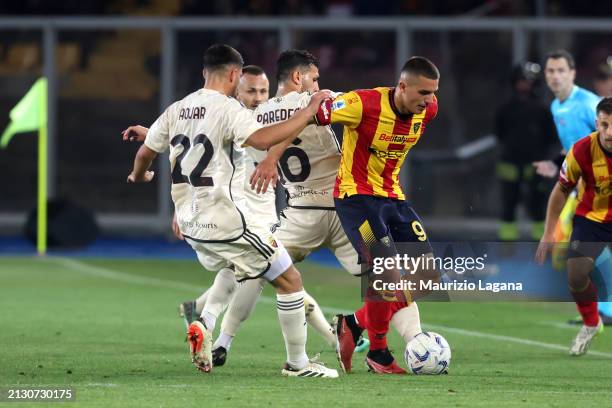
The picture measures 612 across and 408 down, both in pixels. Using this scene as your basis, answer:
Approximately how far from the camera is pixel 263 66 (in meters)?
21.2

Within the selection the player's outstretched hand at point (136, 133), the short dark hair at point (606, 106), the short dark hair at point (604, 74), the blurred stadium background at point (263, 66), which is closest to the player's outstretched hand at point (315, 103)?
the player's outstretched hand at point (136, 133)

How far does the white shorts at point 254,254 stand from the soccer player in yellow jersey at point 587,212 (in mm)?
1878

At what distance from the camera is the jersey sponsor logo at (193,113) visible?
27.5ft

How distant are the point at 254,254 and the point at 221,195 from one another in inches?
15.7

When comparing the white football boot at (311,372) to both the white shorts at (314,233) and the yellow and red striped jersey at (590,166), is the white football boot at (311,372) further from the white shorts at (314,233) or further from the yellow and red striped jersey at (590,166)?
the yellow and red striped jersey at (590,166)

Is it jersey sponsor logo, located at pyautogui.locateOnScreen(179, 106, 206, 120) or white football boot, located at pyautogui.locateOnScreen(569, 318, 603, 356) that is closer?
jersey sponsor logo, located at pyautogui.locateOnScreen(179, 106, 206, 120)

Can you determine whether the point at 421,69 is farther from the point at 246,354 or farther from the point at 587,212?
the point at 246,354

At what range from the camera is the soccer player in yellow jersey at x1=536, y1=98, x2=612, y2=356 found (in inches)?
372

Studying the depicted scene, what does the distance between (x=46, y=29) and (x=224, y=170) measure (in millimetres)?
14029

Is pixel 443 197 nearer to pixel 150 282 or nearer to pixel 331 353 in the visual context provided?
pixel 150 282

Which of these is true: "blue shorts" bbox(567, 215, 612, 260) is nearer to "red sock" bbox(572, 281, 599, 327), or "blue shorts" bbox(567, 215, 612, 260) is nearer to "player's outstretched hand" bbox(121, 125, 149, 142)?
"red sock" bbox(572, 281, 599, 327)

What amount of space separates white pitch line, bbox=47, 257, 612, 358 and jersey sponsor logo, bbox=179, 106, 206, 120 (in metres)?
3.48

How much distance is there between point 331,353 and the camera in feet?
32.7

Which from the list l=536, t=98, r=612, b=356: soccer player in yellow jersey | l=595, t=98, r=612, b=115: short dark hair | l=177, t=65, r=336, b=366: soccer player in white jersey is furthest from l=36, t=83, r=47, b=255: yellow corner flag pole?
l=595, t=98, r=612, b=115: short dark hair
